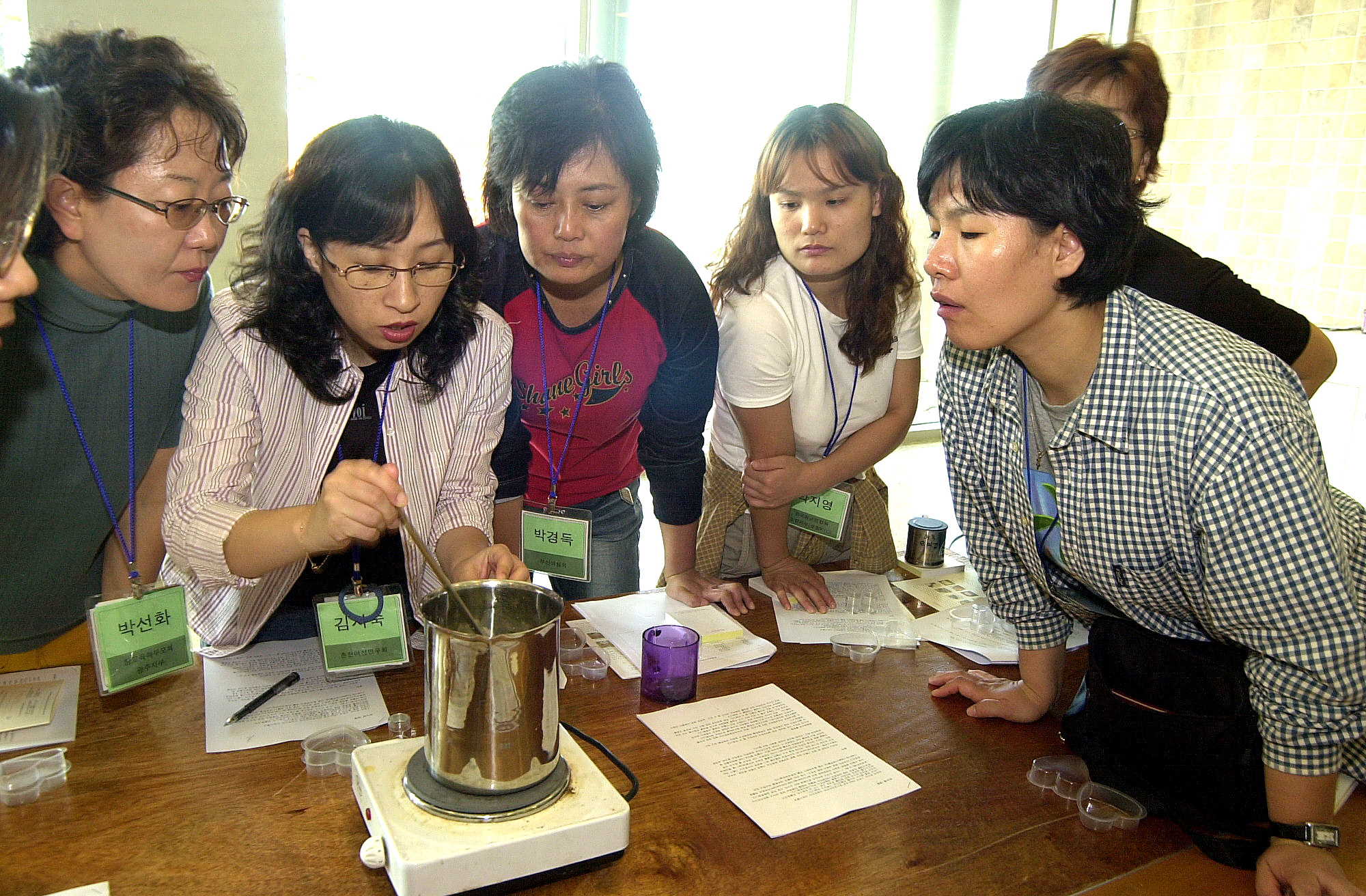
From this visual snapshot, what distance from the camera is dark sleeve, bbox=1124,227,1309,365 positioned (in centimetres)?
182

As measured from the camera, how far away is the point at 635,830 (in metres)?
1.10

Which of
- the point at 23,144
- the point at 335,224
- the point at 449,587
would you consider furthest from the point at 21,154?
the point at 335,224

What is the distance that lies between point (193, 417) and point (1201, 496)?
1.36 m

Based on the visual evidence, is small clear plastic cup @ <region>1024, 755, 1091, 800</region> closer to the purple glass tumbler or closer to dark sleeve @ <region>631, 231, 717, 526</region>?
the purple glass tumbler

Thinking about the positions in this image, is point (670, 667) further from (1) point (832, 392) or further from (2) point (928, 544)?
(1) point (832, 392)

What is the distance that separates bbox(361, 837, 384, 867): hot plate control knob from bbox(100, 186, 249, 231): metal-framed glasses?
90 centimetres

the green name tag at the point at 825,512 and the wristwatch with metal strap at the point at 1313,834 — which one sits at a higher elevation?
the green name tag at the point at 825,512

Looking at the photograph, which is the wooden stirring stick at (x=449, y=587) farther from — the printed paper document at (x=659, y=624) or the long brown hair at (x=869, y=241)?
the long brown hair at (x=869, y=241)

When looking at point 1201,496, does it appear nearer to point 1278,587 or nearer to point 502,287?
point 1278,587

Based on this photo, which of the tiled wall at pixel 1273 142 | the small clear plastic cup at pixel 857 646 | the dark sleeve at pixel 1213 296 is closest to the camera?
the small clear plastic cup at pixel 857 646

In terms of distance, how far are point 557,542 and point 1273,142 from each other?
14.6ft

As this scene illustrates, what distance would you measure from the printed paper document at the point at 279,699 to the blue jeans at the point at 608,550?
2.69ft

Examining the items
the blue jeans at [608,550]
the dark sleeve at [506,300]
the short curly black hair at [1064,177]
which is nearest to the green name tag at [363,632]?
the dark sleeve at [506,300]

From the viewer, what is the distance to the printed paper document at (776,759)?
1.17 metres
